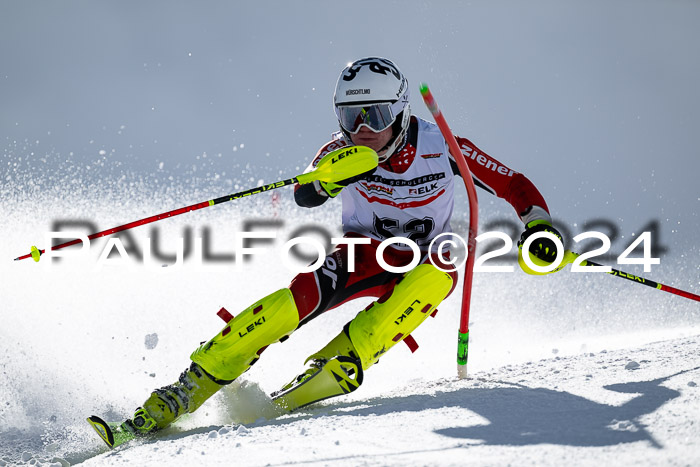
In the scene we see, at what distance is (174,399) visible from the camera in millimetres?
2936

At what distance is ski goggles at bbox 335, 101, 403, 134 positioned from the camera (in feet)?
11.0

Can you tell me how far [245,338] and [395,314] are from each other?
635 millimetres

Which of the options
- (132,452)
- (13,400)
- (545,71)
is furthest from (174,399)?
(545,71)

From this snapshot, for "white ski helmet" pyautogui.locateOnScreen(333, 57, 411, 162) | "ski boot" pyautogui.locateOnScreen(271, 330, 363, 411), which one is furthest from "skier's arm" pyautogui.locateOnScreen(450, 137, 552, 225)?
"ski boot" pyautogui.locateOnScreen(271, 330, 363, 411)

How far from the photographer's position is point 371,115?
132 inches

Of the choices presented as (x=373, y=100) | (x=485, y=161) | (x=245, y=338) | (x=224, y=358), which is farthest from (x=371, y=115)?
(x=224, y=358)

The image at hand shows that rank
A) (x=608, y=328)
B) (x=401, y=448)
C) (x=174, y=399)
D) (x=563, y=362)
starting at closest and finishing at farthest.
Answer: (x=401, y=448), (x=174, y=399), (x=563, y=362), (x=608, y=328)

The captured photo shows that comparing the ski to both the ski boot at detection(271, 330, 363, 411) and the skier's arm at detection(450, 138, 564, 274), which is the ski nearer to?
the ski boot at detection(271, 330, 363, 411)

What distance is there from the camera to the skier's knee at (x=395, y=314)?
3176 mm

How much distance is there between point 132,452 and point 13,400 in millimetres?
1277

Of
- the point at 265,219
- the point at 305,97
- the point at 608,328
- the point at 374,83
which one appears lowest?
the point at 608,328

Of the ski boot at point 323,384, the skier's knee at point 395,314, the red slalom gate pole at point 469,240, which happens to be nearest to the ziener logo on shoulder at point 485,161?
the red slalom gate pole at point 469,240

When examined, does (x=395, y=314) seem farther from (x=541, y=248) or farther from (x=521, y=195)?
(x=521, y=195)

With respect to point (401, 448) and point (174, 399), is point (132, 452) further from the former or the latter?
point (401, 448)
